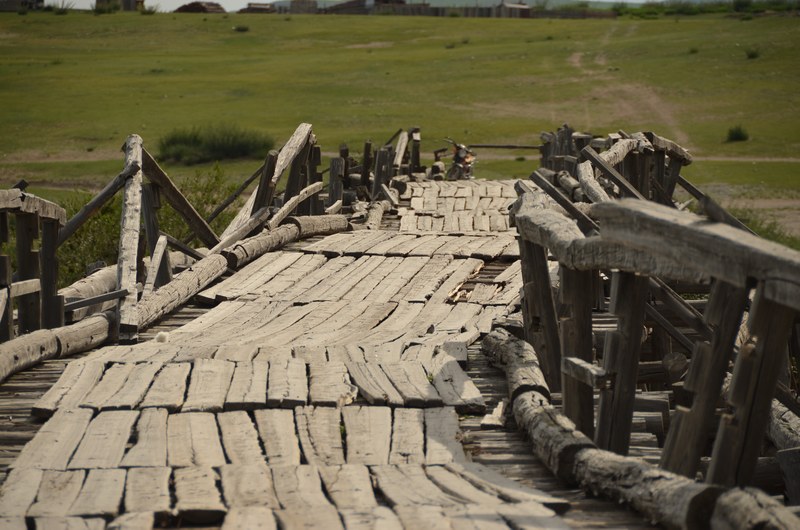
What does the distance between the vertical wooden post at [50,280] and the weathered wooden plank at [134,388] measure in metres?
1.93

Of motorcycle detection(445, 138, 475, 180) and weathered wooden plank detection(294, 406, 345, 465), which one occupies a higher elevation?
weathered wooden plank detection(294, 406, 345, 465)

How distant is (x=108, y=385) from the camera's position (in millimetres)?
6090

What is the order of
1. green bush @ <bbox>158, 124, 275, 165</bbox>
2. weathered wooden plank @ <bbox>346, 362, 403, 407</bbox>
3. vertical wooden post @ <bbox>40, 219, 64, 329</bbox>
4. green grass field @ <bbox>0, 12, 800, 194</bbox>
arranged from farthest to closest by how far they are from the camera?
green grass field @ <bbox>0, 12, 800, 194</bbox>
green bush @ <bbox>158, 124, 275, 165</bbox>
vertical wooden post @ <bbox>40, 219, 64, 329</bbox>
weathered wooden plank @ <bbox>346, 362, 403, 407</bbox>

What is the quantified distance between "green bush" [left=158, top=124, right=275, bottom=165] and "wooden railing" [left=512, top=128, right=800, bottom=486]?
3339 cm

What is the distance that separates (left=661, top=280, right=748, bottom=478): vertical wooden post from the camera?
4.39m

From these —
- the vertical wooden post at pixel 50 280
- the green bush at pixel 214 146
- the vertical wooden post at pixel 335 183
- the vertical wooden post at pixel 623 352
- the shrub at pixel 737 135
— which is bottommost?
the green bush at pixel 214 146

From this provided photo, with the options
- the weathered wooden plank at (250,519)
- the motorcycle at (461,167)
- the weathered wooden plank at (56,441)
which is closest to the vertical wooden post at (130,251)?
the weathered wooden plank at (56,441)

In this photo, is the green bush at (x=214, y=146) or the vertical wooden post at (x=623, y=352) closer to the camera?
the vertical wooden post at (x=623, y=352)

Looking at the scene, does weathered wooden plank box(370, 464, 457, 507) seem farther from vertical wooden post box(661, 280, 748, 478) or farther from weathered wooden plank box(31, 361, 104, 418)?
weathered wooden plank box(31, 361, 104, 418)

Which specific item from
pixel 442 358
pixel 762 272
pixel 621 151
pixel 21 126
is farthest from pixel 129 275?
pixel 21 126

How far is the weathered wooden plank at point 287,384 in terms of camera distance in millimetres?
5727

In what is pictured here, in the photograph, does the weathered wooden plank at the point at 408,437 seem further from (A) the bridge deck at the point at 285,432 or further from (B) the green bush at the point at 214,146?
(B) the green bush at the point at 214,146

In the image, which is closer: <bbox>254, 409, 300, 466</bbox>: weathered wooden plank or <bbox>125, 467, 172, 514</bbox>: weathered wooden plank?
<bbox>125, 467, 172, 514</bbox>: weathered wooden plank

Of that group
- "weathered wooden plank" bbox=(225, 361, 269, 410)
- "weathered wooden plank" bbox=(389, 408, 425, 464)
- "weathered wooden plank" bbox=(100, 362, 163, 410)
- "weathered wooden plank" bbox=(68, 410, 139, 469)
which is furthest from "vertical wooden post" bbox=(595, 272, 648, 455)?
"weathered wooden plank" bbox=(100, 362, 163, 410)
